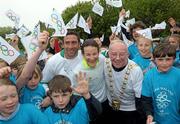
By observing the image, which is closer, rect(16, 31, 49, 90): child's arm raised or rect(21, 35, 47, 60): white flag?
rect(16, 31, 49, 90): child's arm raised

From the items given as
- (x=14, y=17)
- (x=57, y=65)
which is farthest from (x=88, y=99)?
(x=14, y=17)

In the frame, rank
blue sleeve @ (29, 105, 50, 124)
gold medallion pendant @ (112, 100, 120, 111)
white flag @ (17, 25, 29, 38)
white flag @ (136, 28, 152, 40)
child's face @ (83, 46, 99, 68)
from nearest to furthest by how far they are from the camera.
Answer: blue sleeve @ (29, 105, 50, 124) < child's face @ (83, 46, 99, 68) < gold medallion pendant @ (112, 100, 120, 111) < white flag @ (136, 28, 152, 40) < white flag @ (17, 25, 29, 38)

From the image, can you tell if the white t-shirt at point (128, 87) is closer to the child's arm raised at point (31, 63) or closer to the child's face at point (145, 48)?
the child's face at point (145, 48)

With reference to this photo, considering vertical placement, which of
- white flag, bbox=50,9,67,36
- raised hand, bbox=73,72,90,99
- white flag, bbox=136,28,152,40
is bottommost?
raised hand, bbox=73,72,90,99

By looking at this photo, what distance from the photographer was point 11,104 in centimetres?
412

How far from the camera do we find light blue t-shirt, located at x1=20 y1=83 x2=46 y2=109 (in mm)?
5285

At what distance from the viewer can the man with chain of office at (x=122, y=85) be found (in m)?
5.69

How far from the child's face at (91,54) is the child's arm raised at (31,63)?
3.41 ft

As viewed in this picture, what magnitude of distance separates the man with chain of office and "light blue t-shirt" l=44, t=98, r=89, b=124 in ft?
3.99

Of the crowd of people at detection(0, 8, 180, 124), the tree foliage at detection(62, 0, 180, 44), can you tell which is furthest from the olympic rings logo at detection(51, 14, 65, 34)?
the tree foliage at detection(62, 0, 180, 44)

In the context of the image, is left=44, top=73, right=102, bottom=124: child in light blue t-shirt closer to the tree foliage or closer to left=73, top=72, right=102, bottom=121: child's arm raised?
left=73, top=72, right=102, bottom=121: child's arm raised

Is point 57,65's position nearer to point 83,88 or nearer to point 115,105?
point 115,105

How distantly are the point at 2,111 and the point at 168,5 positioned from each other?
27627 mm

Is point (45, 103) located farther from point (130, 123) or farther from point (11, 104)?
point (130, 123)
